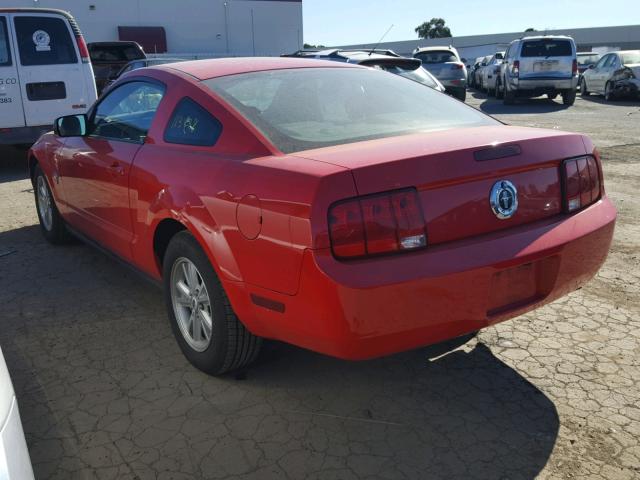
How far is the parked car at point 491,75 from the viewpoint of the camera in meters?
21.0

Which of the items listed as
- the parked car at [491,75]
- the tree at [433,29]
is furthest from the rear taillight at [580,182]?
the tree at [433,29]

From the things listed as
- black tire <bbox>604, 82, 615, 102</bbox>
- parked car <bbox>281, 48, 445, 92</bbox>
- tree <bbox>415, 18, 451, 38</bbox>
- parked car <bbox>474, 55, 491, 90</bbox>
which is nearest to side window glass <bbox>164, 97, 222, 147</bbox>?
parked car <bbox>281, 48, 445, 92</bbox>

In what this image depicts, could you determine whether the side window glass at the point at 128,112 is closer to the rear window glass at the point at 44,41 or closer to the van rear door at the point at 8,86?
the van rear door at the point at 8,86

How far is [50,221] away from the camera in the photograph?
18.3ft

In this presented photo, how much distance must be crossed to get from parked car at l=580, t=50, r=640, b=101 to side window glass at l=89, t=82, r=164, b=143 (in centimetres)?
1717

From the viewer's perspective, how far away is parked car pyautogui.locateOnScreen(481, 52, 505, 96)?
2102 cm

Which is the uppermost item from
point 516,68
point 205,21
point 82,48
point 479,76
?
point 205,21

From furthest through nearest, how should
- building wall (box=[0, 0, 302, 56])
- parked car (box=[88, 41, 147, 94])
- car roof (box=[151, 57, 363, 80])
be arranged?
1. building wall (box=[0, 0, 302, 56])
2. parked car (box=[88, 41, 147, 94])
3. car roof (box=[151, 57, 363, 80])

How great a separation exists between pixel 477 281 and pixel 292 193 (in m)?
0.81

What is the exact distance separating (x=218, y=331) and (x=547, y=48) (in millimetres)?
16555

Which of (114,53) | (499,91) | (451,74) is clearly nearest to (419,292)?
(451,74)

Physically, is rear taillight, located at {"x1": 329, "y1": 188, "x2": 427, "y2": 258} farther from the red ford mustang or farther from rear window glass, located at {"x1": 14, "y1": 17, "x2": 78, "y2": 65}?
rear window glass, located at {"x1": 14, "y1": 17, "x2": 78, "y2": 65}

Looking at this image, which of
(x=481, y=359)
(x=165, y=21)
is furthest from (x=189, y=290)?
(x=165, y=21)

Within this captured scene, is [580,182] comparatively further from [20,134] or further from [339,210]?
[20,134]
